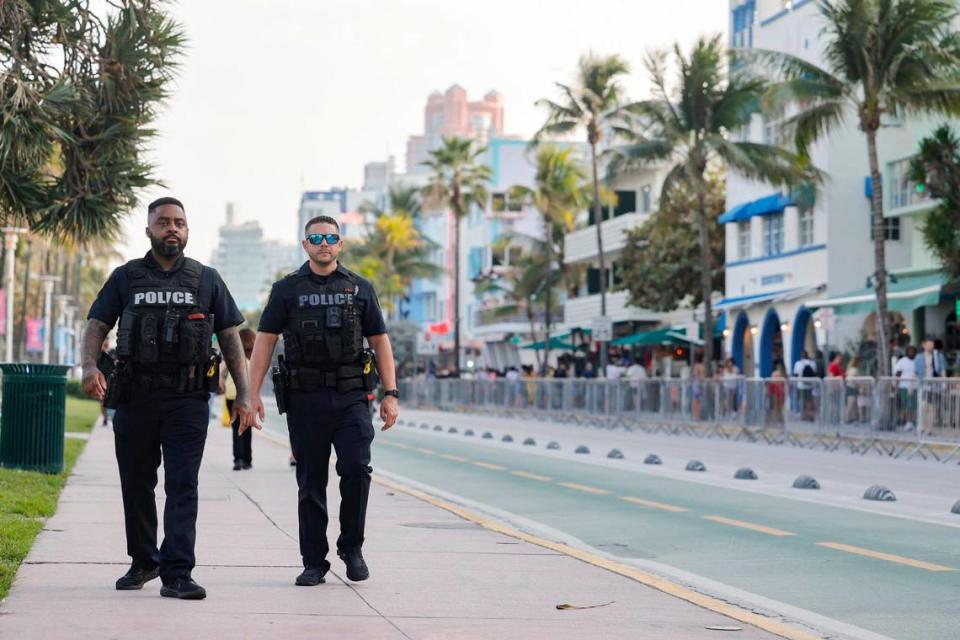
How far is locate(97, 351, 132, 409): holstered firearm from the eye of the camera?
326 inches

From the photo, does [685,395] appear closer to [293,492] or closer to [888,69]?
[888,69]

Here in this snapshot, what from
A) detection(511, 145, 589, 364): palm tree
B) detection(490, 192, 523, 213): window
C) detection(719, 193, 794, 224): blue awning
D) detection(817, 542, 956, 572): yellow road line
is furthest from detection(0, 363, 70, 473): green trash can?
detection(490, 192, 523, 213): window

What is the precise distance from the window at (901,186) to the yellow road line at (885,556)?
103ft

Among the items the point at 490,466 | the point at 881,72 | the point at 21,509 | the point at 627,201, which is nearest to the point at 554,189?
the point at 627,201

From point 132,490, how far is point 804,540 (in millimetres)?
6101

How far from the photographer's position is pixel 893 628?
8.45 m

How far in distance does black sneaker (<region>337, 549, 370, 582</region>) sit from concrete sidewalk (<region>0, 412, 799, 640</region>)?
0.05 m

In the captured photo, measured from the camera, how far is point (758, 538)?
519 inches

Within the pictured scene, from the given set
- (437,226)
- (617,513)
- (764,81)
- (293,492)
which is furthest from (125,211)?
(437,226)

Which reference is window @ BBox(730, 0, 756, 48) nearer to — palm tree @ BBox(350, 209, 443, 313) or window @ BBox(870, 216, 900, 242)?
window @ BBox(870, 216, 900, 242)

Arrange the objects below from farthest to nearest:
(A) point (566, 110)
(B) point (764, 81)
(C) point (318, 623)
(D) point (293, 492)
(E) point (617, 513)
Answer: (A) point (566, 110)
(B) point (764, 81)
(D) point (293, 492)
(E) point (617, 513)
(C) point (318, 623)

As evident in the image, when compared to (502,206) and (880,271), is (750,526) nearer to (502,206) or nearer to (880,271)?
(880,271)

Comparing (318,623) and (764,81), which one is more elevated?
(764,81)

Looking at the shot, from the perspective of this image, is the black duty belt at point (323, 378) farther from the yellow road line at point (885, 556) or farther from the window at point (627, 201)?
the window at point (627, 201)
